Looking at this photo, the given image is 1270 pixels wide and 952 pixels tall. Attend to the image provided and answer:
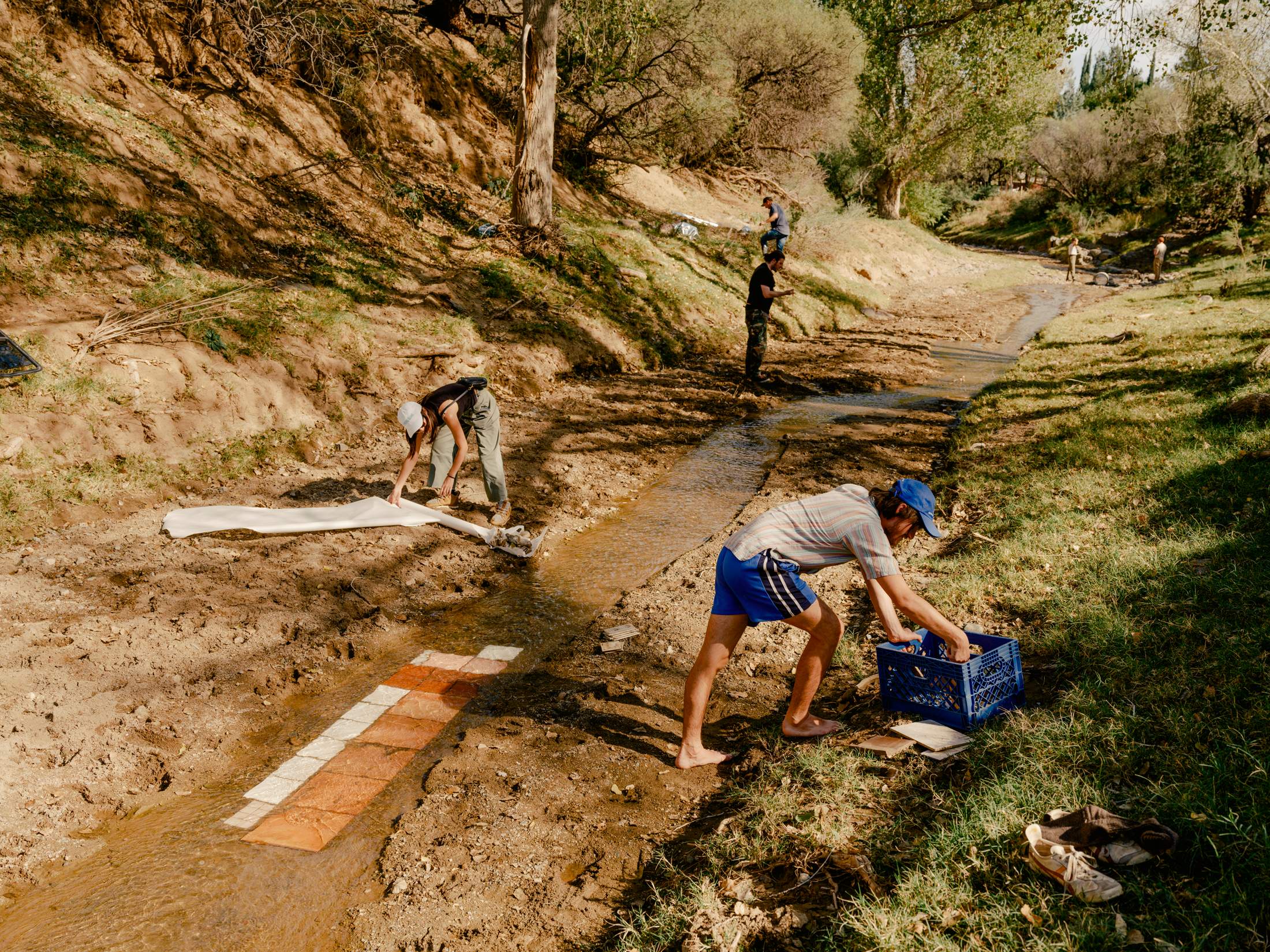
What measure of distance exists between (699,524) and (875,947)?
4.80 metres

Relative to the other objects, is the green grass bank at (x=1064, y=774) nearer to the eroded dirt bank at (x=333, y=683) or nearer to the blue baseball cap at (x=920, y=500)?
the eroded dirt bank at (x=333, y=683)

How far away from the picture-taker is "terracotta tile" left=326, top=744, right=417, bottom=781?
3754 mm

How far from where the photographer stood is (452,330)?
10.0 metres

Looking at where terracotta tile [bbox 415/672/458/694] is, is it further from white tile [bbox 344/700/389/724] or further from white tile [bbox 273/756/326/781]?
white tile [bbox 273/756/326/781]

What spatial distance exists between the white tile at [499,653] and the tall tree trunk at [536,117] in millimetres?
9853

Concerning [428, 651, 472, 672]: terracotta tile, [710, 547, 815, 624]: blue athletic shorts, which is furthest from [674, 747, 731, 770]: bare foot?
[428, 651, 472, 672]: terracotta tile

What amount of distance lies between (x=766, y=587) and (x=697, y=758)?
0.99 metres

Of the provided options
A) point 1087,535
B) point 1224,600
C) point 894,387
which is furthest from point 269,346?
point 894,387

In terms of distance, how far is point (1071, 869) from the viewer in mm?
2398

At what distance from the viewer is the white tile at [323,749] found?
3.86 m

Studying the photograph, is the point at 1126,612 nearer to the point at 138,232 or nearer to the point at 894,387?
the point at 894,387

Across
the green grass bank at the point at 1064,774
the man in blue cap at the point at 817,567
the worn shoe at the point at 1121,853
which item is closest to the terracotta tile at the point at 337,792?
the green grass bank at the point at 1064,774

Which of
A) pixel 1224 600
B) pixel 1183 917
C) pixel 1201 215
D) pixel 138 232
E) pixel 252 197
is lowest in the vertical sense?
pixel 1183 917

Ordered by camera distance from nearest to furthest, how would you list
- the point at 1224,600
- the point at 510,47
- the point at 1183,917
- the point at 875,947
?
the point at 1183,917, the point at 875,947, the point at 1224,600, the point at 510,47
